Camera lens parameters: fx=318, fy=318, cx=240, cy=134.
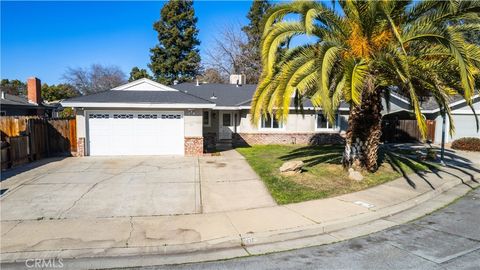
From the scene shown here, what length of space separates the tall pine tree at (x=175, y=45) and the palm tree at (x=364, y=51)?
36.3 metres

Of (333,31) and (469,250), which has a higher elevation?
(333,31)

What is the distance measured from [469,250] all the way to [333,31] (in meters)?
7.91

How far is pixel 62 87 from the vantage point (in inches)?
2094

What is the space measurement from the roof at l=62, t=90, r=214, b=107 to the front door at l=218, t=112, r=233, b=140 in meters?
4.78

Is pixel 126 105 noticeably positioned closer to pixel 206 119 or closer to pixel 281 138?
pixel 206 119

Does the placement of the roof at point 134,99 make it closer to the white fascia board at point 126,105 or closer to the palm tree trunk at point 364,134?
the white fascia board at point 126,105

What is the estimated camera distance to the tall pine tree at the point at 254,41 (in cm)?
4328

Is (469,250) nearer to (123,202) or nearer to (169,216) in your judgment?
(169,216)

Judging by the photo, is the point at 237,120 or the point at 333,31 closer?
the point at 333,31

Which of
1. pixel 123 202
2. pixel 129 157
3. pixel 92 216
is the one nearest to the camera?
pixel 92 216

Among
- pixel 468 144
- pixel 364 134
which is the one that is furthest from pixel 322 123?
pixel 364 134

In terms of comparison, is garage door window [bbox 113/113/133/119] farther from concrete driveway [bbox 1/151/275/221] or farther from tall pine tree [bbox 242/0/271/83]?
tall pine tree [bbox 242/0/271/83]

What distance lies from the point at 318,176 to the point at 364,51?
460cm

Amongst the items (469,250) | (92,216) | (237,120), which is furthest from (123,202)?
(237,120)
